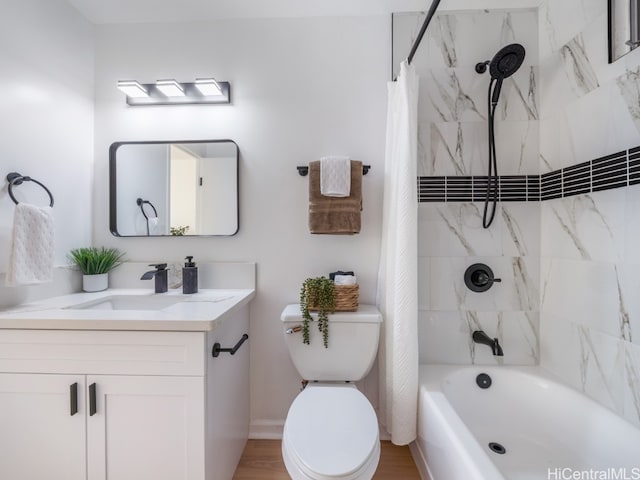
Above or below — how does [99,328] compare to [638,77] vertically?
below

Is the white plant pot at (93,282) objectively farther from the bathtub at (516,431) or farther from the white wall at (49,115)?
the bathtub at (516,431)

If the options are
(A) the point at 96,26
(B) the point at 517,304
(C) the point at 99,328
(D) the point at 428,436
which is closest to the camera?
(C) the point at 99,328

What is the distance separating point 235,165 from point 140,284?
2.87 ft

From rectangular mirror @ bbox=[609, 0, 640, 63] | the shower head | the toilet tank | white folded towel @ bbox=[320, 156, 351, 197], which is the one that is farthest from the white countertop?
rectangular mirror @ bbox=[609, 0, 640, 63]

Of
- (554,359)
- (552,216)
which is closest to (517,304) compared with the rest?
(554,359)

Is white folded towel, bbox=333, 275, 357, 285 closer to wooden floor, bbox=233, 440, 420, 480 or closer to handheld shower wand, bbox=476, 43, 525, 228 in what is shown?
handheld shower wand, bbox=476, 43, 525, 228

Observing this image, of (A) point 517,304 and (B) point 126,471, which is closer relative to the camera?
→ (B) point 126,471

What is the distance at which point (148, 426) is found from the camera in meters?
1.06

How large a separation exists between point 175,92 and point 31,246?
1029 millimetres

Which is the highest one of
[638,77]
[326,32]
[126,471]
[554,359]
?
[326,32]

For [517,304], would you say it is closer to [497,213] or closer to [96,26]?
[497,213]

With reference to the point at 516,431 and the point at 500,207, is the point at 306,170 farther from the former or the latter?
the point at 516,431

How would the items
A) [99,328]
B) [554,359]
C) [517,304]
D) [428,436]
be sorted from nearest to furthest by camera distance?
[99,328] → [428,436] → [554,359] → [517,304]

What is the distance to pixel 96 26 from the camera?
5.52 ft
